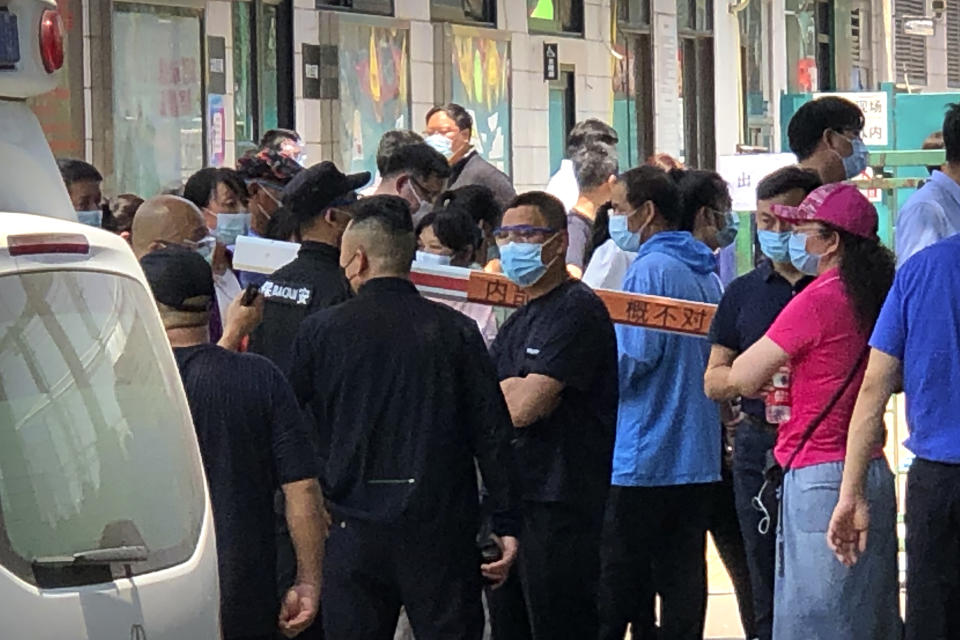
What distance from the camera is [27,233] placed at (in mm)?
4477

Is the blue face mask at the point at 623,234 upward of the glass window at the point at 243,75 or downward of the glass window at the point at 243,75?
downward

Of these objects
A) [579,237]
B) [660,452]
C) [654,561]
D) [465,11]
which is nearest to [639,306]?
[660,452]

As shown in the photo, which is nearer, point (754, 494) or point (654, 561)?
point (754, 494)

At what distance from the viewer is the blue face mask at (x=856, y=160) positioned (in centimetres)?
913

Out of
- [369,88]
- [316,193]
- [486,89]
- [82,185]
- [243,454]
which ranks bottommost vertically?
[243,454]

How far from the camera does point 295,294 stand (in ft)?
24.0

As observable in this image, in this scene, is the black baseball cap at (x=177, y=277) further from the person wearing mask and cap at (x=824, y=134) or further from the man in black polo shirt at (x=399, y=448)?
the person wearing mask and cap at (x=824, y=134)

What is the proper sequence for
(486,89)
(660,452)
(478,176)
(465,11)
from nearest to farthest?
(660,452) < (478,176) < (465,11) < (486,89)

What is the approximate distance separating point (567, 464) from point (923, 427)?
4.45ft

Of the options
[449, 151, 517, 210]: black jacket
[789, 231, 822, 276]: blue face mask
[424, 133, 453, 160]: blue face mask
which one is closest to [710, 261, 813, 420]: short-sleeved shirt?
[789, 231, 822, 276]: blue face mask

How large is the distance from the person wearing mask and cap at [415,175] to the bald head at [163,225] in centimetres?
225

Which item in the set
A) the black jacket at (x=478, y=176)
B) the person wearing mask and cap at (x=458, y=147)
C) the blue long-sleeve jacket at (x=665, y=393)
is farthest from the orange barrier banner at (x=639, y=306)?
the person wearing mask and cap at (x=458, y=147)

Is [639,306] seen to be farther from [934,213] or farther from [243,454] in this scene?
[243,454]

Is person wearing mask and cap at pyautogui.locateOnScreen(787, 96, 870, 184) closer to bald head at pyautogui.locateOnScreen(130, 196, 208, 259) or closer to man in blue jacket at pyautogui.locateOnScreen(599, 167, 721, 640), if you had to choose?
man in blue jacket at pyautogui.locateOnScreen(599, 167, 721, 640)
